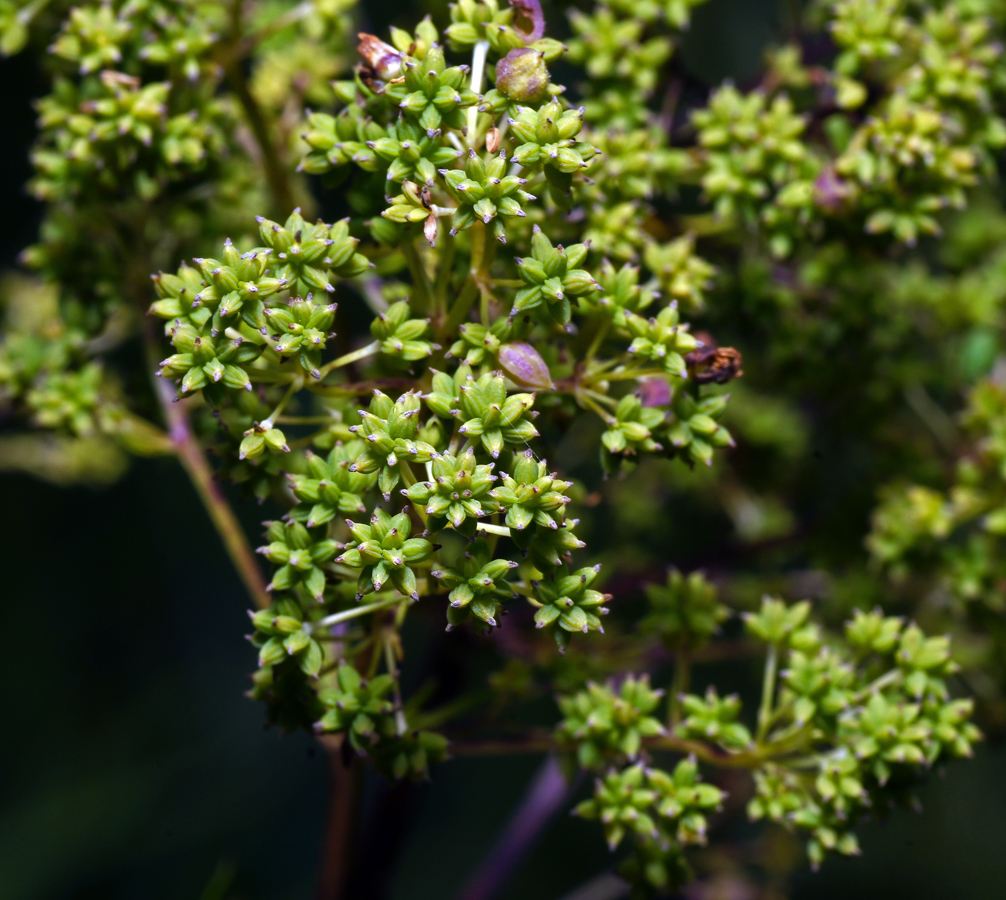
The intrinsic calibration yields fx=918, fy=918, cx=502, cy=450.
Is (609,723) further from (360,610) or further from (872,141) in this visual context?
(872,141)

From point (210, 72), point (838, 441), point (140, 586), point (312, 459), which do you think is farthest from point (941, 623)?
point (140, 586)

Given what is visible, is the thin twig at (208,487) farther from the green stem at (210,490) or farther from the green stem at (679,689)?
the green stem at (679,689)

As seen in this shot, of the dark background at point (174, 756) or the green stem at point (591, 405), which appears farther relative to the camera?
the dark background at point (174, 756)

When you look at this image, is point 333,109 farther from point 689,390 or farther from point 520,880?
point 520,880

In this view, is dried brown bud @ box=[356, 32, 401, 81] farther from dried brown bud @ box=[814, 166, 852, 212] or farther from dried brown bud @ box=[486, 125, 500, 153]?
dried brown bud @ box=[814, 166, 852, 212]

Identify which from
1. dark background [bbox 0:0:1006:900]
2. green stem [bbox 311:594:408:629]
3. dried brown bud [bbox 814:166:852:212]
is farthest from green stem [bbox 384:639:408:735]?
dark background [bbox 0:0:1006:900]

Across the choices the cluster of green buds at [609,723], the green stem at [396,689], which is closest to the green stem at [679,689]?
the cluster of green buds at [609,723]
